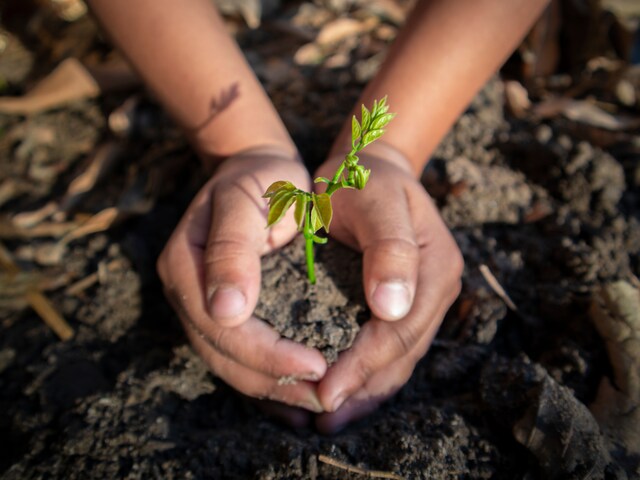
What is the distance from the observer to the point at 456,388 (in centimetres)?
145

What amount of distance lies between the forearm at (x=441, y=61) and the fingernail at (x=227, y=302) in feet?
2.37

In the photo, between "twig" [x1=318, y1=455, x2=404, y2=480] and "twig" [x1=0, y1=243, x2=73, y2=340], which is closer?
"twig" [x1=318, y1=455, x2=404, y2=480]

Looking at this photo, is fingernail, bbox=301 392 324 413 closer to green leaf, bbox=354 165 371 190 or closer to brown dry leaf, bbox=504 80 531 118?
green leaf, bbox=354 165 371 190

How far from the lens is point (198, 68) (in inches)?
67.2

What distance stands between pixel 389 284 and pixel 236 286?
0.40 m

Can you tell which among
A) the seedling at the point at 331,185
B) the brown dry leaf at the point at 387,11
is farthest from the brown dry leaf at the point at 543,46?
the seedling at the point at 331,185

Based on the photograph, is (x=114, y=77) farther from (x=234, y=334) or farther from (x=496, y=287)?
(x=496, y=287)

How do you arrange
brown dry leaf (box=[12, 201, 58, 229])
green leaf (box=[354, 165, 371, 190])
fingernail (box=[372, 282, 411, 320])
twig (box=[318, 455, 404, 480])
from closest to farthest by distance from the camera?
green leaf (box=[354, 165, 371, 190]) → twig (box=[318, 455, 404, 480]) → fingernail (box=[372, 282, 411, 320]) → brown dry leaf (box=[12, 201, 58, 229])

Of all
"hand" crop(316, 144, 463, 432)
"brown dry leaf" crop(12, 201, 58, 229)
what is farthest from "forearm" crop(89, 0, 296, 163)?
"brown dry leaf" crop(12, 201, 58, 229)

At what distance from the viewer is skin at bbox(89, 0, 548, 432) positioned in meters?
1.29

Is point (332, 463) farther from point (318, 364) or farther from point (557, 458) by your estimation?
point (557, 458)

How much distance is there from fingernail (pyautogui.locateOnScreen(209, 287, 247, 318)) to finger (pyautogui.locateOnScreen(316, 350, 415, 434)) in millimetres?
400

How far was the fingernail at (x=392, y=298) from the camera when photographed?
124 centimetres

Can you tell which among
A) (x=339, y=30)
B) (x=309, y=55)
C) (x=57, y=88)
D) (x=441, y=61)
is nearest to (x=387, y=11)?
(x=339, y=30)
